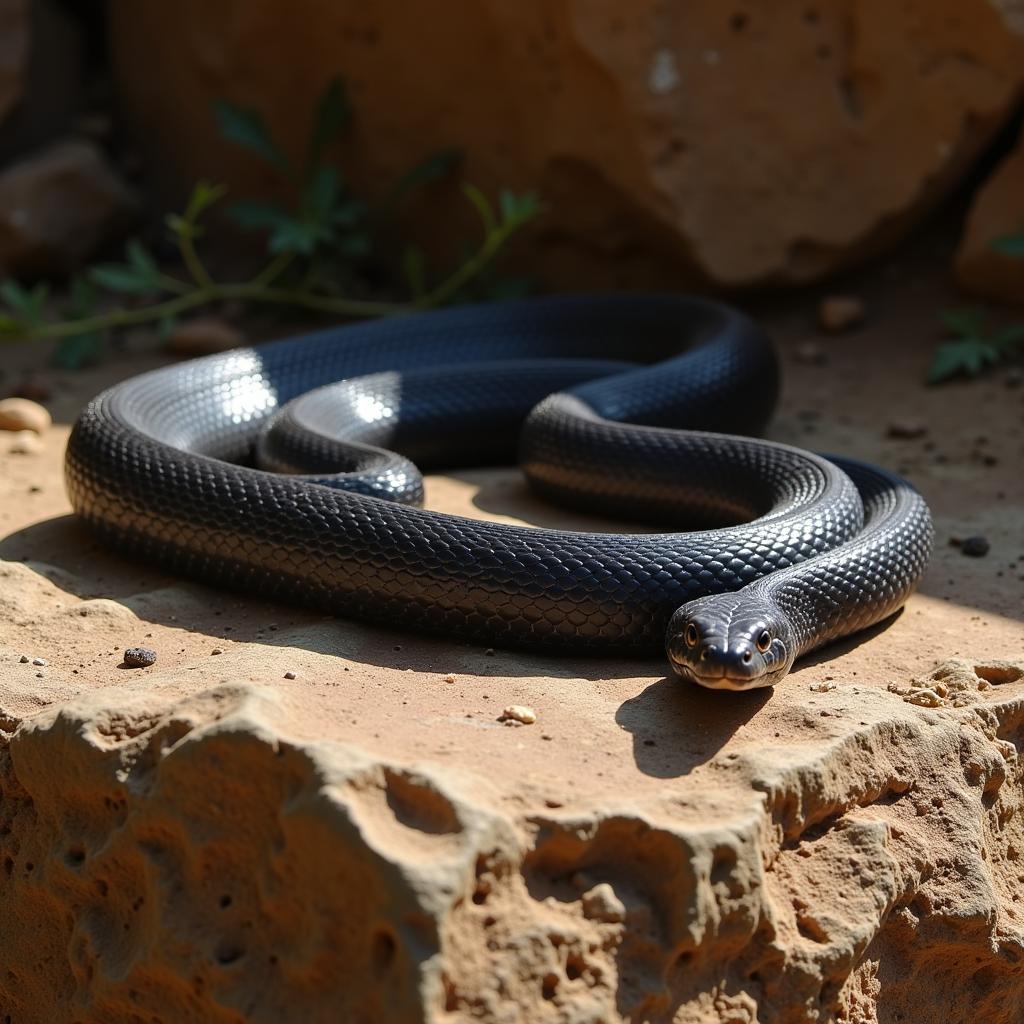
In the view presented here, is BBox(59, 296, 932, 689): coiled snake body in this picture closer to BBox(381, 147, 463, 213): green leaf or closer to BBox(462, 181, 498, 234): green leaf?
BBox(462, 181, 498, 234): green leaf

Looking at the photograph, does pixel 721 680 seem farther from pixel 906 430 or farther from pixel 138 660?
pixel 906 430

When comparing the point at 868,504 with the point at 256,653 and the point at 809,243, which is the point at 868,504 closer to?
the point at 256,653

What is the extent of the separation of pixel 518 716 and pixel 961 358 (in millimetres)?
4355

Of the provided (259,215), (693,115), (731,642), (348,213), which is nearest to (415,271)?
(348,213)

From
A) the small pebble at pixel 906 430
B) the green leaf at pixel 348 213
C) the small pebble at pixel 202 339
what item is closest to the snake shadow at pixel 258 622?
the small pebble at pixel 906 430

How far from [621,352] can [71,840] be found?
4.73 metres

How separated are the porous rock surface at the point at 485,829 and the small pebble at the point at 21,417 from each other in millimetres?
2174

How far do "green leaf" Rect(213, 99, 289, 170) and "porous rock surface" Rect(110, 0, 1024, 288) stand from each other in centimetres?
64

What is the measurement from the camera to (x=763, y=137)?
7.71m

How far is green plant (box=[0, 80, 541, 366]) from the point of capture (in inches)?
311

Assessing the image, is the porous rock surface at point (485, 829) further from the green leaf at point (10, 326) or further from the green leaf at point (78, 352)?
the green leaf at point (78, 352)

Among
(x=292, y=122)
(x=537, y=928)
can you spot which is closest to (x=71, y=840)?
(x=537, y=928)

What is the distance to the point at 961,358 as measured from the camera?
7.03 metres

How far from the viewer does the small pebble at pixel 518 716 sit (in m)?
3.58
